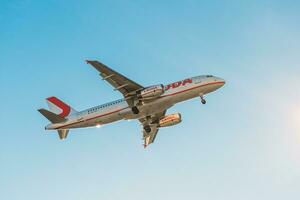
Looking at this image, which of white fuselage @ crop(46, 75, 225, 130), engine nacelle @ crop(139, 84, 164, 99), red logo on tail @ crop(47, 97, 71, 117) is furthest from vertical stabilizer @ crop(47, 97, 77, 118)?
engine nacelle @ crop(139, 84, 164, 99)

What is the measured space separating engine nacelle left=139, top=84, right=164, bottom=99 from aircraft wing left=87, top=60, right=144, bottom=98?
1163 millimetres

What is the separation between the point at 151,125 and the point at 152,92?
15.5 m

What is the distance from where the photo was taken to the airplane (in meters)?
83.6

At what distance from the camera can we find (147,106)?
282 feet

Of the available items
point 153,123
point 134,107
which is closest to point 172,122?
point 153,123

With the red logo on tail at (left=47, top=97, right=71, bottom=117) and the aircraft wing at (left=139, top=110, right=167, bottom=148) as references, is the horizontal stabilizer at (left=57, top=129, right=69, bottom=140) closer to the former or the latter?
the red logo on tail at (left=47, top=97, right=71, bottom=117)

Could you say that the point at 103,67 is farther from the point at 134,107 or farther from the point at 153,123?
the point at 153,123

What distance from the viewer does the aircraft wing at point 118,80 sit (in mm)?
79162

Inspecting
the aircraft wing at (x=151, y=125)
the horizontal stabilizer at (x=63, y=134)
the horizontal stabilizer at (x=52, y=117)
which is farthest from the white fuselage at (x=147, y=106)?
the aircraft wing at (x=151, y=125)

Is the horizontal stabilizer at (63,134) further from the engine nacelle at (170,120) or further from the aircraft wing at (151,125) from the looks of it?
the engine nacelle at (170,120)

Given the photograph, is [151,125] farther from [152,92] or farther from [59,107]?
[59,107]

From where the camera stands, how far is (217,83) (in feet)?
279

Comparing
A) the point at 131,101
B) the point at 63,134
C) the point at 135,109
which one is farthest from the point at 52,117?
the point at 135,109

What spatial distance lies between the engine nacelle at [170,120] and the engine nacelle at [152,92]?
13546 millimetres
